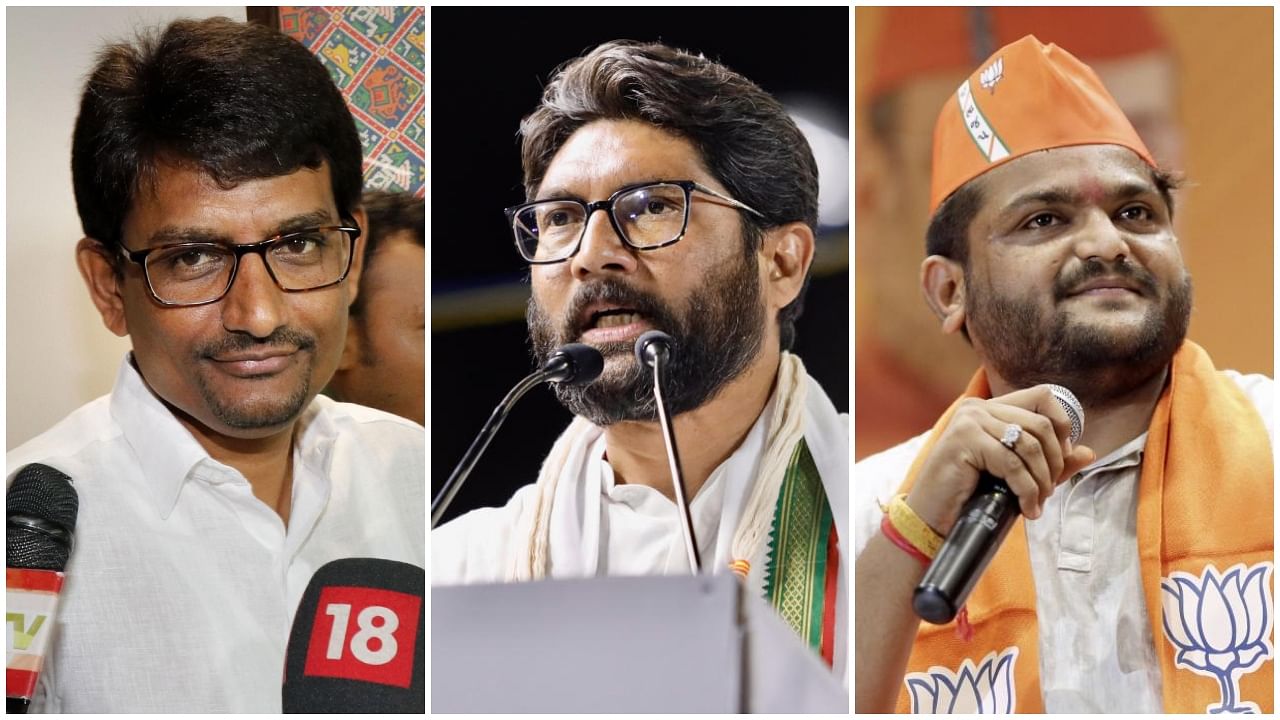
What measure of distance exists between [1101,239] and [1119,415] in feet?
1.34

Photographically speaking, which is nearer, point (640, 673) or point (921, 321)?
point (640, 673)

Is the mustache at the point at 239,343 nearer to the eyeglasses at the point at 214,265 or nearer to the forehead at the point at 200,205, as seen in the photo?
the eyeglasses at the point at 214,265

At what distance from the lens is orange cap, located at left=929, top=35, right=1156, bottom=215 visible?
136 inches

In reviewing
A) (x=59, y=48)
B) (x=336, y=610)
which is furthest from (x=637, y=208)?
(x=59, y=48)

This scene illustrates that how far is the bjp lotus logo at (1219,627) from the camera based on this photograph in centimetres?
331

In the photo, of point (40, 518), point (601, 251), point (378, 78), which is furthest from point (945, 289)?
point (40, 518)

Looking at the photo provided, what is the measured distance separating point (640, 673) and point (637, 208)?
1857mm

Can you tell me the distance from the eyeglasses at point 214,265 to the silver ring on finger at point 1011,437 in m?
1.63

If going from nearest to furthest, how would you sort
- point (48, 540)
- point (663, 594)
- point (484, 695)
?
point (663, 594) < point (484, 695) < point (48, 540)

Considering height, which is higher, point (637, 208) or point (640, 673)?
point (637, 208)

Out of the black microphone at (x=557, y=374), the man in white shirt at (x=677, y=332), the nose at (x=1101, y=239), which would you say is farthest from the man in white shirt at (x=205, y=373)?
the nose at (x=1101, y=239)

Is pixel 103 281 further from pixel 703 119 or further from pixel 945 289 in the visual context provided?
pixel 945 289

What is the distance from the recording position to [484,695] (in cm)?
194

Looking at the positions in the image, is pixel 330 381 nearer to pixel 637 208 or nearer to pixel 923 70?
pixel 637 208
